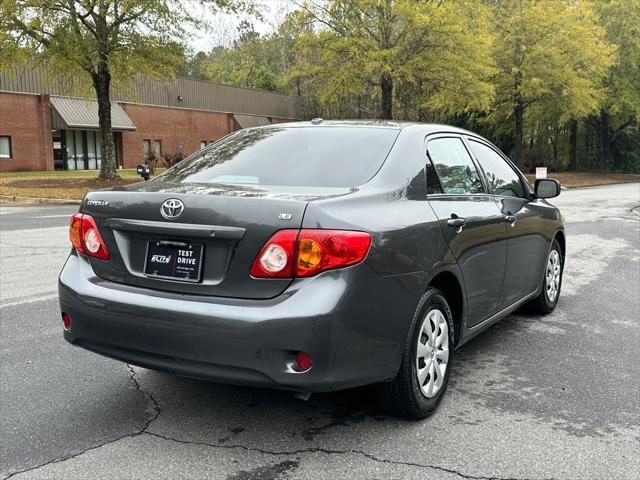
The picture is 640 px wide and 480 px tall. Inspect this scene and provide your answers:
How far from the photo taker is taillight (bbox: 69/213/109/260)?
11.5 ft

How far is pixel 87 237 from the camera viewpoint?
3.58 m

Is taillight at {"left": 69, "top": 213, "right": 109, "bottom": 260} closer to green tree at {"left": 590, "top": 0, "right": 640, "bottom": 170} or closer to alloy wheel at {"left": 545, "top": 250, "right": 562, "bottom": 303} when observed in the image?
alloy wheel at {"left": 545, "top": 250, "right": 562, "bottom": 303}

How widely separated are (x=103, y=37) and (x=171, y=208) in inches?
825

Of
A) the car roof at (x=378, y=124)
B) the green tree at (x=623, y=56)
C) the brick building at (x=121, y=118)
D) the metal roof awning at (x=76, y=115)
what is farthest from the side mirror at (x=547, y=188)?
the green tree at (x=623, y=56)

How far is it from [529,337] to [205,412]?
292 cm

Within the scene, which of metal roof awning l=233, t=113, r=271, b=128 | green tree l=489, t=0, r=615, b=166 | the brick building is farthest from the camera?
metal roof awning l=233, t=113, r=271, b=128

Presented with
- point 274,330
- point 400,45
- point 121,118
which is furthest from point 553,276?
point 121,118

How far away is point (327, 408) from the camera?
375 centimetres

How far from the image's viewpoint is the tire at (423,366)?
3.38 meters

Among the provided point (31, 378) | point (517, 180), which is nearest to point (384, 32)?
point (517, 180)

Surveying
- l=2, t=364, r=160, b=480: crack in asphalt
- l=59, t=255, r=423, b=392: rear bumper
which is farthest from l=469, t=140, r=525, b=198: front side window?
l=2, t=364, r=160, b=480: crack in asphalt

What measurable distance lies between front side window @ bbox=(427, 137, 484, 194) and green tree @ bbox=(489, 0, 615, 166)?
3138 cm

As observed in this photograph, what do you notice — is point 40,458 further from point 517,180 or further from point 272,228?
point 517,180

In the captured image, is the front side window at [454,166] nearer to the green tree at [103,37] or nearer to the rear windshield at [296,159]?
the rear windshield at [296,159]
